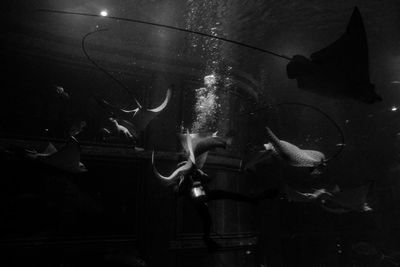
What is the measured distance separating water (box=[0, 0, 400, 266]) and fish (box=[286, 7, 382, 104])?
1714 mm

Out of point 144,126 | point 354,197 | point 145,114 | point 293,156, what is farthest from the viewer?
point 354,197

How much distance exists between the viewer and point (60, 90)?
656cm

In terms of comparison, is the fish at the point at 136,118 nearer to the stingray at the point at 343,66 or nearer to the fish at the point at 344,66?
the stingray at the point at 343,66

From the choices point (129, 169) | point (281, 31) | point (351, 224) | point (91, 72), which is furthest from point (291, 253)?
point (91, 72)

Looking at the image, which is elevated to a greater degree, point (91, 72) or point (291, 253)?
point (91, 72)

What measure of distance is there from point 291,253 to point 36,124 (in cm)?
1135

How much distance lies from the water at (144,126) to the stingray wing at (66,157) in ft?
A: 0.96

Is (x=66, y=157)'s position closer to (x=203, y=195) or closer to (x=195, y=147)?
(x=195, y=147)

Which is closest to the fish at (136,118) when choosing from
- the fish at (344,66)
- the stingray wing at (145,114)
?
the stingray wing at (145,114)

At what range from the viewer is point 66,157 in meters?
5.00

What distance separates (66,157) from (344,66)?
5.06 m

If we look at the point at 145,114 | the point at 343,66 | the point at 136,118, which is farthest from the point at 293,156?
the point at 136,118

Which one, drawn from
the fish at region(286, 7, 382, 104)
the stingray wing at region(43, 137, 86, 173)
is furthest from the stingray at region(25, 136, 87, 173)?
the fish at region(286, 7, 382, 104)

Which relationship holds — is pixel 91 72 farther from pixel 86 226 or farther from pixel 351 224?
pixel 351 224
